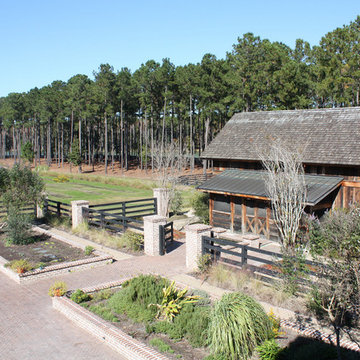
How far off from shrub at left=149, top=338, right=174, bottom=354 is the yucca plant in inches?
34.0

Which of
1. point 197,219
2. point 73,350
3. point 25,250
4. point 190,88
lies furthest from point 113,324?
point 190,88

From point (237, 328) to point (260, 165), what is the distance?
14.8 metres

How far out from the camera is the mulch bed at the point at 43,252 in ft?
48.8

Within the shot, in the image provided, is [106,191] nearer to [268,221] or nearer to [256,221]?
[256,221]

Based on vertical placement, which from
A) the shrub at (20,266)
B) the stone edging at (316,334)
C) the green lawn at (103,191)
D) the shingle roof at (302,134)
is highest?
the shingle roof at (302,134)

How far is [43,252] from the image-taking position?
52.4 ft

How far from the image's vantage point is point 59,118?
70375mm

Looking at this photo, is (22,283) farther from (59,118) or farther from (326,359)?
(59,118)

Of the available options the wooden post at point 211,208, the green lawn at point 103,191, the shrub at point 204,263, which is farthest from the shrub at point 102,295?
the green lawn at point 103,191

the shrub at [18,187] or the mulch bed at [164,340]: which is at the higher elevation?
the shrub at [18,187]

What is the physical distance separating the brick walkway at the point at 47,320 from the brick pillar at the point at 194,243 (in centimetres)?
51

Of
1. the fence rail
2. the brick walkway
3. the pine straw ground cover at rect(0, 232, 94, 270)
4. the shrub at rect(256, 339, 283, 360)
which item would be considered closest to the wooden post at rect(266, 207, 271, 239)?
the brick walkway

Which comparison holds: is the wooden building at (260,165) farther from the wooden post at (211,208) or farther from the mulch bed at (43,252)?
the mulch bed at (43,252)

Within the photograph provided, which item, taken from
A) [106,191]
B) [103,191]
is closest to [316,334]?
[106,191]
